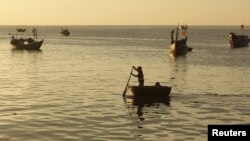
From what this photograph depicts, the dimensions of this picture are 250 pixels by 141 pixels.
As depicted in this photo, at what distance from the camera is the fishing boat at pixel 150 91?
2809cm

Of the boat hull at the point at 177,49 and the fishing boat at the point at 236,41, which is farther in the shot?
the fishing boat at the point at 236,41

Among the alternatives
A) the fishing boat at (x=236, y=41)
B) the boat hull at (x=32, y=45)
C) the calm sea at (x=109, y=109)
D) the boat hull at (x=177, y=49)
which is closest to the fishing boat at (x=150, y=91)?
the calm sea at (x=109, y=109)

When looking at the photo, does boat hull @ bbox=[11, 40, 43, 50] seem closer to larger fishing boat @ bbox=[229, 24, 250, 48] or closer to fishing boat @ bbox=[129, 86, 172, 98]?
larger fishing boat @ bbox=[229, 24, 250, 48]

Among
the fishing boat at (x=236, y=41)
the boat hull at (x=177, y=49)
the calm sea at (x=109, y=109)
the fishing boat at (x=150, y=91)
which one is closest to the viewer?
the calm sea at (x=109, y=109)

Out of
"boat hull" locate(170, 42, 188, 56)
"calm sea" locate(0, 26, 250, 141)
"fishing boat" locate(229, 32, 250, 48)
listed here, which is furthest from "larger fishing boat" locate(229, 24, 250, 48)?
"calm sea" locate(0, 26, 250, 141)

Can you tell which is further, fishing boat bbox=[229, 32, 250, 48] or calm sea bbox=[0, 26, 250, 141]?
fishing boat bbox=[229, 32, 250, 48]

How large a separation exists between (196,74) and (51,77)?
1533 centimetres

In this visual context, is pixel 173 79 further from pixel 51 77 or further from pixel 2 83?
pixel 2 83

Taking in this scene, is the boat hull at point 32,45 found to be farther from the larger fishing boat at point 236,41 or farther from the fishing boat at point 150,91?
the fishing boat at point 150,91

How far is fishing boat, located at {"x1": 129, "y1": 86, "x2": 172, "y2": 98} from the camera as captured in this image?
28094mm

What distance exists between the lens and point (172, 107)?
1011 inches

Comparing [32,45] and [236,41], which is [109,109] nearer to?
[32,45]

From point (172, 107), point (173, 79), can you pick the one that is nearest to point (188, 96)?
point (172, 107)

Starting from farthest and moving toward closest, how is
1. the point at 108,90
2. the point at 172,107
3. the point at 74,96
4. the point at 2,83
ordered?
the point at 2,83 < the point at 108,90 < the point at 74,96 < the point at 172,107
